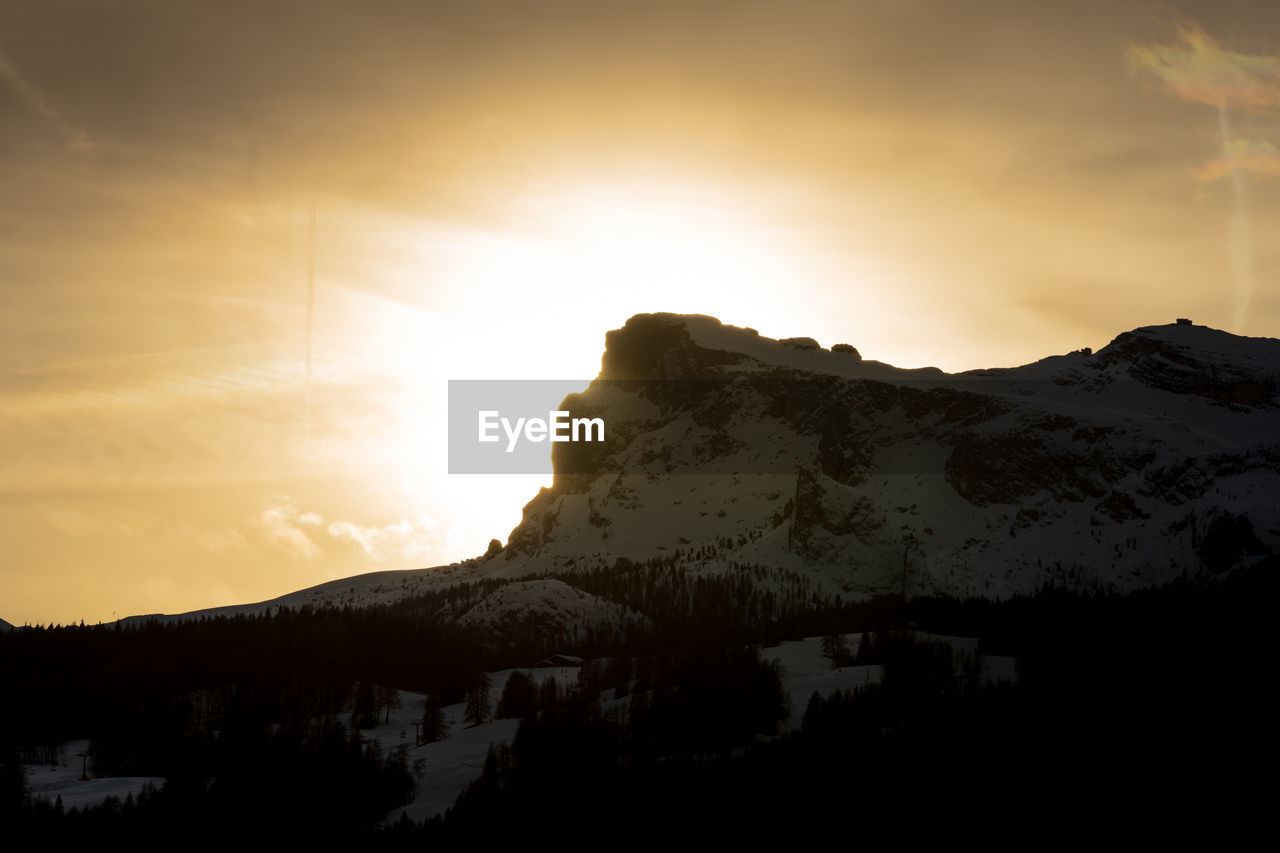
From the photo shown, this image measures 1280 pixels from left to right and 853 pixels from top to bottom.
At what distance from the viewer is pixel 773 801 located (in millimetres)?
134750

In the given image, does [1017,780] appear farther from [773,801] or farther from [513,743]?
[513,743]

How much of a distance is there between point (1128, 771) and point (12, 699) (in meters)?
171

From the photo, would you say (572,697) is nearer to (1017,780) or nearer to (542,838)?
(542,838)

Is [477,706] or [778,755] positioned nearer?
[778,755]

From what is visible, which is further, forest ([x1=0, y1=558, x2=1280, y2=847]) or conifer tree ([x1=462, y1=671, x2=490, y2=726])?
conifer tree ([x1=462, y1=671, x2=490, y2=726])

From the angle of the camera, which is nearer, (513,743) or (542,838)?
(542,838)

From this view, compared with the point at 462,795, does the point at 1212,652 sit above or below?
above

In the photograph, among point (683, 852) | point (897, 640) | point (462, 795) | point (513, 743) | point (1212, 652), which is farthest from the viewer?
point (897, 640)

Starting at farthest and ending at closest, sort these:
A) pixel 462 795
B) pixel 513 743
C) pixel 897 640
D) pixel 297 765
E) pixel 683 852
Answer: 1. pixel 897 640
2. pixel 513 743
3. pixel 297 765
4. pixel 462 795
5. pixel 683 852

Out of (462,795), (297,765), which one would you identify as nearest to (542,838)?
(462,795)

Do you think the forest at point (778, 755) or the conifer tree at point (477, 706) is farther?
the conifer tree at point (477, 706)

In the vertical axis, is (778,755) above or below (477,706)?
above

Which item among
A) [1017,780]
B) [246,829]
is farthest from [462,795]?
[1017,780]

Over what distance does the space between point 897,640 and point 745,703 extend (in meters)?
39.5
